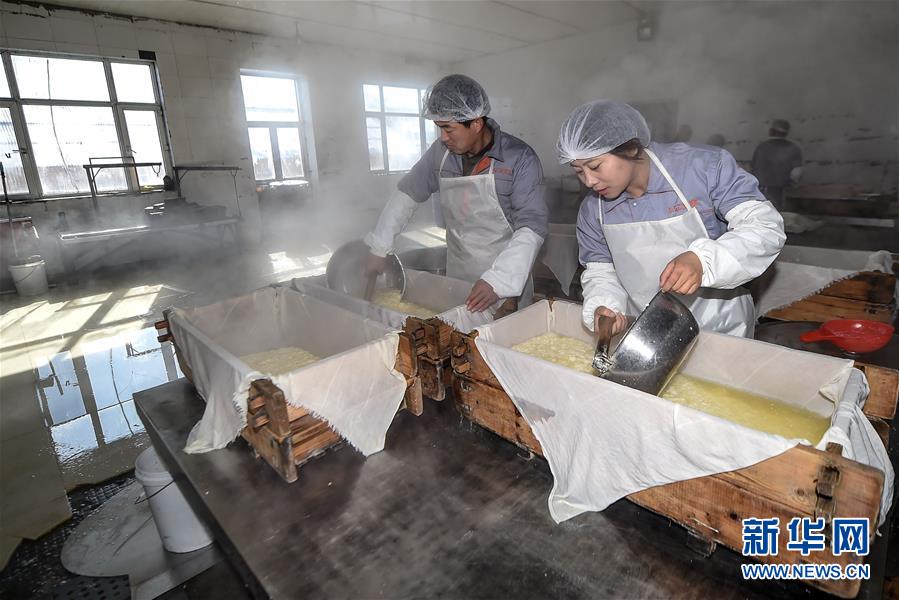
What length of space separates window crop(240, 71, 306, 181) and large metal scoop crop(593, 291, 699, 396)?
9.84m

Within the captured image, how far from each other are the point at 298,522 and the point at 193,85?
371 inches

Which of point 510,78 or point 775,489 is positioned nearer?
point 775,489

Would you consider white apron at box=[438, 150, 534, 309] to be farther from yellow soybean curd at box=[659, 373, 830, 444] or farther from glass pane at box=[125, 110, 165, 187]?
glass pane at box=[125, 110, 165, 187]

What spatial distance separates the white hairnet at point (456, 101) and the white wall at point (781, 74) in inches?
286

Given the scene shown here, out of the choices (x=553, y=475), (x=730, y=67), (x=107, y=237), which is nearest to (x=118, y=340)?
(x=107, y=237)

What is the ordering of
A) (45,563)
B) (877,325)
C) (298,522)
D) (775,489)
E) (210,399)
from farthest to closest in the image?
(45,563), (877,325), (210,399), (298,522), (775,489)

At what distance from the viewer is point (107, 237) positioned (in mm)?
6473

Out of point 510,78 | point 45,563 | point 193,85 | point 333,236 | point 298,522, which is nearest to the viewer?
point 298,522

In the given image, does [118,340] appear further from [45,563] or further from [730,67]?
[730,67]

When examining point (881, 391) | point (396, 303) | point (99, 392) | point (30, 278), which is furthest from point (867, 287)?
point (30, 278)

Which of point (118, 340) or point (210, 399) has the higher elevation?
point (210, 399)

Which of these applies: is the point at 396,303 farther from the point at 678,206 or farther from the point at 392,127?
the point at 392,127

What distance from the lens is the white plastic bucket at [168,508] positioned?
183 cm

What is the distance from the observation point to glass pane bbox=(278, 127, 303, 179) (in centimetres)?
1009
